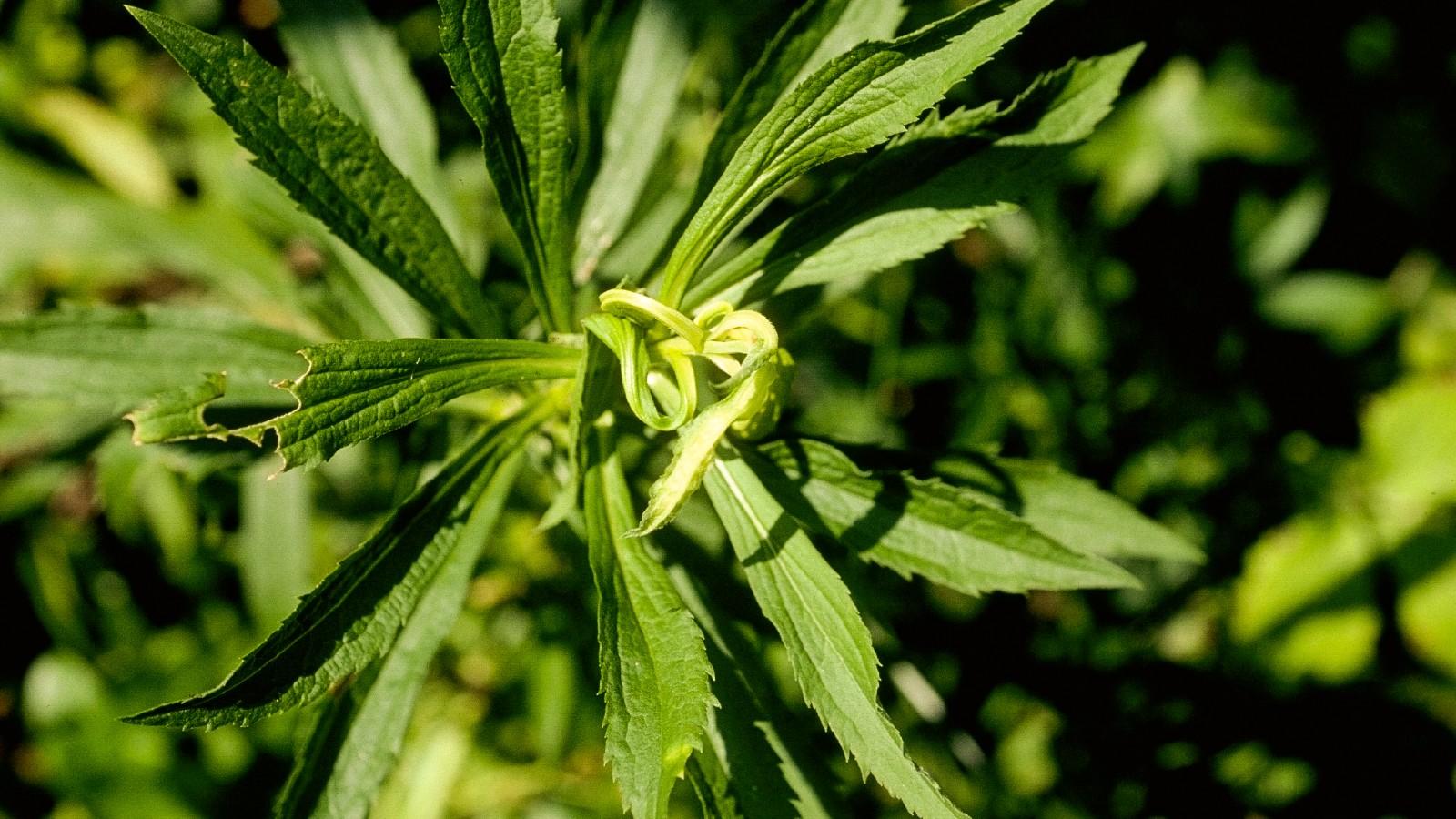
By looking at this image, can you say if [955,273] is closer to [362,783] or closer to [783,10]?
[783,10]

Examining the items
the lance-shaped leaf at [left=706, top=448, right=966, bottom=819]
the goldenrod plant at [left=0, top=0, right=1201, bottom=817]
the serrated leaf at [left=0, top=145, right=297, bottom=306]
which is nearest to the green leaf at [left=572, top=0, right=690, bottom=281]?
the goldenrod plant at [left=0, top=0, right=1201, bottom=817]

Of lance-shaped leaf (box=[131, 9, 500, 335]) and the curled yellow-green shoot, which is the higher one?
lance-shaped leaf (box=[131, 9, 500, 335])

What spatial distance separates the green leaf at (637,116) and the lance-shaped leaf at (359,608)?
36cm

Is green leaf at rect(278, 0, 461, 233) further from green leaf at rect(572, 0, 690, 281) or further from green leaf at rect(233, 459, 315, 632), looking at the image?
green leaf at rect(233, 459, 315, 632)

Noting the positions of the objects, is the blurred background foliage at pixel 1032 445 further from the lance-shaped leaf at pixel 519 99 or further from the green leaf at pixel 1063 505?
the lance-shaped leaf at pixel 519 99

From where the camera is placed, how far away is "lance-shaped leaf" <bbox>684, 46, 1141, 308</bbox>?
128cm

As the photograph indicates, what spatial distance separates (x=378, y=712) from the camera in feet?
4.24

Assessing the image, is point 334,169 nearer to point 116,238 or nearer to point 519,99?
point 519,99

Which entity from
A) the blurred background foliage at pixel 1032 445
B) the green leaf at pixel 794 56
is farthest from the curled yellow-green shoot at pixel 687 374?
the blurred background foliage at pixel 1032 445

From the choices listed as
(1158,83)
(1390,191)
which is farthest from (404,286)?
(1390,191)

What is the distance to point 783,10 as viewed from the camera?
7.81ft

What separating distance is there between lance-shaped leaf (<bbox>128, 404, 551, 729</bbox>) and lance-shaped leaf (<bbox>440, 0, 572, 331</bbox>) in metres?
0.28

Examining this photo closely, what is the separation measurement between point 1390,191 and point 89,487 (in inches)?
134

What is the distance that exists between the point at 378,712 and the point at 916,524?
0.70 meters
